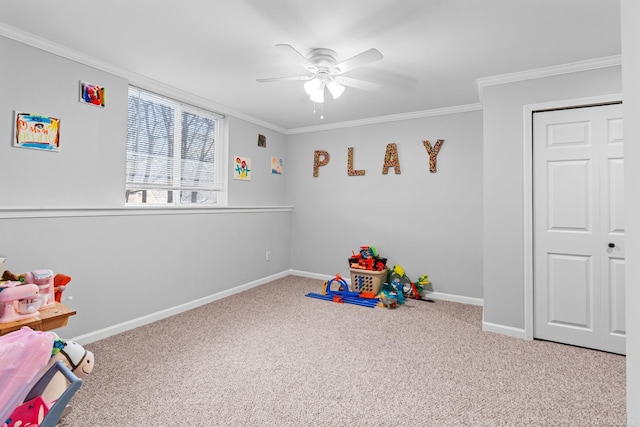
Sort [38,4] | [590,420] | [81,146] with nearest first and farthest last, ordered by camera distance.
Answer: [590,420]
[38,4]
[81,146]

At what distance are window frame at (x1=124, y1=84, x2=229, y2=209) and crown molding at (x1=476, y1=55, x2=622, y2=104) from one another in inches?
115

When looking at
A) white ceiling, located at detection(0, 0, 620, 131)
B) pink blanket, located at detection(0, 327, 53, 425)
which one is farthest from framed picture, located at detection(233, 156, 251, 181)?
pink blanket, located at detection(0, 327, 53, 425)

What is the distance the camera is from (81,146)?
2633 millimetres

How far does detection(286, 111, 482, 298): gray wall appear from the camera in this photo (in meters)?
3.86

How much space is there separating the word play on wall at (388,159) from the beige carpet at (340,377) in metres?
1.95

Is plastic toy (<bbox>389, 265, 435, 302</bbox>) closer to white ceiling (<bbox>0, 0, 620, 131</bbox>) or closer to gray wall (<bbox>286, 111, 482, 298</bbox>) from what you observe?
gray wall (<bbox>286, 111, 482, 298</bbox>)

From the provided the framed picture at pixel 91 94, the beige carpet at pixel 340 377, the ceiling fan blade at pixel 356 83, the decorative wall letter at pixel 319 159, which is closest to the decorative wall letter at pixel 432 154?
the decorative wall letter at pixel 319 159

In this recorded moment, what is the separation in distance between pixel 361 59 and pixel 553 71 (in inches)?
71.0

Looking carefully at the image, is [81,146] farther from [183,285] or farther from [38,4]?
[183,285]

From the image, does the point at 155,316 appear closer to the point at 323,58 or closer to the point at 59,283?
the point at 59,283

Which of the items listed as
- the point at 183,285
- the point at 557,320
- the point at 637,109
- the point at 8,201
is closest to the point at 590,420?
the point at 557,320

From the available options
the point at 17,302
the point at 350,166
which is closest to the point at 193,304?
the point at 17,302

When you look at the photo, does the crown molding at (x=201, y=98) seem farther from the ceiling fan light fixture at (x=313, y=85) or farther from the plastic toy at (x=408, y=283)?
the plastic toy at (x=408, y=283)

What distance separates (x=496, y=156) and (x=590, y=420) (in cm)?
204
